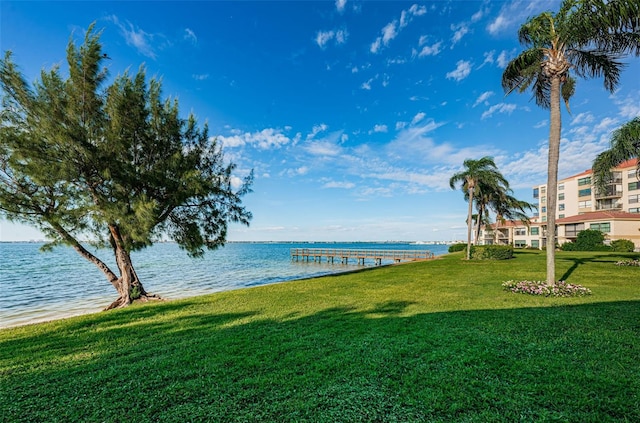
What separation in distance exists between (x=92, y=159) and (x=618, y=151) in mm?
22135

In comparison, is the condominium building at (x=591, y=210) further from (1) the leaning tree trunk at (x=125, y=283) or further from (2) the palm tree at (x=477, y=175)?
(1) the leaning tree trunk at (x=125, y=283)

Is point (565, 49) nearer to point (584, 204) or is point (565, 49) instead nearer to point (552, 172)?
point (552, 172)

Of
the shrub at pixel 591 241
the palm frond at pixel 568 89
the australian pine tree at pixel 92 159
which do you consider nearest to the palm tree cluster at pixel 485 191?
the shrub at pixel 591 241

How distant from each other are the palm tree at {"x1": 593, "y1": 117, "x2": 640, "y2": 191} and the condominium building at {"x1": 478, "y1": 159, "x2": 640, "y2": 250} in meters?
14.2

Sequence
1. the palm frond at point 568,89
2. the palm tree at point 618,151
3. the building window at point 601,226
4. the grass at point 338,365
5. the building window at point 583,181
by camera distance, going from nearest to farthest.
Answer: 1. the grass at point 338,365
2. the palm frond at point 568,89
3. the palm tree at point 618,151
4. the building window at point 601,226
5. the building window at point 583,181

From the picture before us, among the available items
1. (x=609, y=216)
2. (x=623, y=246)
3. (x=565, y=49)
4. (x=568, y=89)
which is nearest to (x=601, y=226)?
(x=609, y=216)

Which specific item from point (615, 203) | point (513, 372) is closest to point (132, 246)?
point (513, 372)

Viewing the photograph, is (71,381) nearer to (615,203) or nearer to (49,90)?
(49,90)

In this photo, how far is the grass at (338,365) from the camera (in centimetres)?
316

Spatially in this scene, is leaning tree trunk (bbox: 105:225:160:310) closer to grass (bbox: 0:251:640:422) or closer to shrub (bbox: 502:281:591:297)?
grass (bbox: 0:251:640:422)

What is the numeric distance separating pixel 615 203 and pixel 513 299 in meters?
52.3

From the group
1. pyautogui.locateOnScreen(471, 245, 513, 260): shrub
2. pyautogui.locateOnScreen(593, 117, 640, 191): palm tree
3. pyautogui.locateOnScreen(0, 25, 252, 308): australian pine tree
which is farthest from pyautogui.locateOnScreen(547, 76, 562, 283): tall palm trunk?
pyautogui.locateOnScreen(471, 245, 513, 260): shrub

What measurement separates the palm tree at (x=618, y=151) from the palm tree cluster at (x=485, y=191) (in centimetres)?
964

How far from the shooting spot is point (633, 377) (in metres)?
3.67
